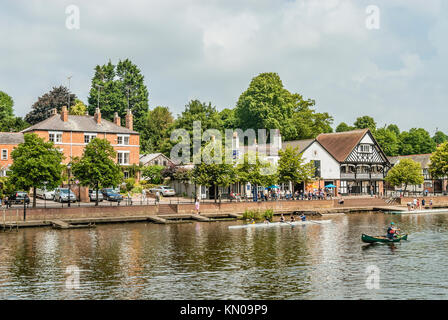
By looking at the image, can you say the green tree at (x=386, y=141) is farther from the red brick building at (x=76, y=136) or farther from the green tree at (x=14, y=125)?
the green tree at (x=14, y=125)

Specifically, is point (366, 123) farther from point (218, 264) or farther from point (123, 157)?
point (218, 264)

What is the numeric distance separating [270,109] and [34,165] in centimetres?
5698

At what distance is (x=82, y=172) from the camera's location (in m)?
53.8

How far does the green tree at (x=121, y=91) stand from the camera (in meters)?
111

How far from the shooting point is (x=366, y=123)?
129m

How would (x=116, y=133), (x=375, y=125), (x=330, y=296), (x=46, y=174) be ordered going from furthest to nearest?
(x=375, y=125) → (x=116, y=133) → (x=46, y=174) → (x=330, y=296)

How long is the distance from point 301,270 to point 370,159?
63.1m

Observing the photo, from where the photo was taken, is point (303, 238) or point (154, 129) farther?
point (154, 129)

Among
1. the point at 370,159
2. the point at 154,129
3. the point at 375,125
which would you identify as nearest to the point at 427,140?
the point at 375,125

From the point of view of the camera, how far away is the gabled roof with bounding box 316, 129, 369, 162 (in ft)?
283

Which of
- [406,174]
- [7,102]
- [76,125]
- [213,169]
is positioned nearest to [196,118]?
[76,125]

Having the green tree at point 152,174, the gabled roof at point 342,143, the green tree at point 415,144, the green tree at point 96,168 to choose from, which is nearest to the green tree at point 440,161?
the gabled roof at point 342,143

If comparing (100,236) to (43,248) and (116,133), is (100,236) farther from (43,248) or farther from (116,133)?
(116,133)
